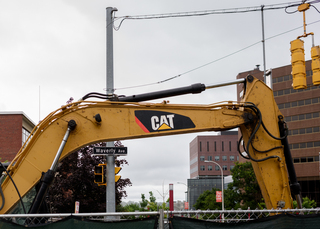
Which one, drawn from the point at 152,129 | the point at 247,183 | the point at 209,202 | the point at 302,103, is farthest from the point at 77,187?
the point at 209,202

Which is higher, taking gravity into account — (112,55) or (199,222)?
(112,55)

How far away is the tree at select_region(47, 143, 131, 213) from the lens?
20.3m

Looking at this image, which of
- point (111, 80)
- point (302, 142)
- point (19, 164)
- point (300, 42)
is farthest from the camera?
point (302, 142)

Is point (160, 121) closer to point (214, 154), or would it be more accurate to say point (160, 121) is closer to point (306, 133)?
point (306, 133)

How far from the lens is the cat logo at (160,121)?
25.1ft

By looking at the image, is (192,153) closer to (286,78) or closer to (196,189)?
(196,189)

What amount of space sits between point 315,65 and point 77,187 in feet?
47.4

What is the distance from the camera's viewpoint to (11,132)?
41.6 metres

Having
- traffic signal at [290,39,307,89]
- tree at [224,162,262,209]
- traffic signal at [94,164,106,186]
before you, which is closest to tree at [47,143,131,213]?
traffic signal at [94,164,106,186]

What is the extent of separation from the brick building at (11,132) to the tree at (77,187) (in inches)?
878

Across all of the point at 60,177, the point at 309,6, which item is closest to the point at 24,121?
the point at 60,177

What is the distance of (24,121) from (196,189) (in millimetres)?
86891

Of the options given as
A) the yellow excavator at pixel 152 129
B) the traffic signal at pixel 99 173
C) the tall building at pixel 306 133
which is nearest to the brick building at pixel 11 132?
the traffic signal at pixel 99 173

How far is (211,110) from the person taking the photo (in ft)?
26.0
